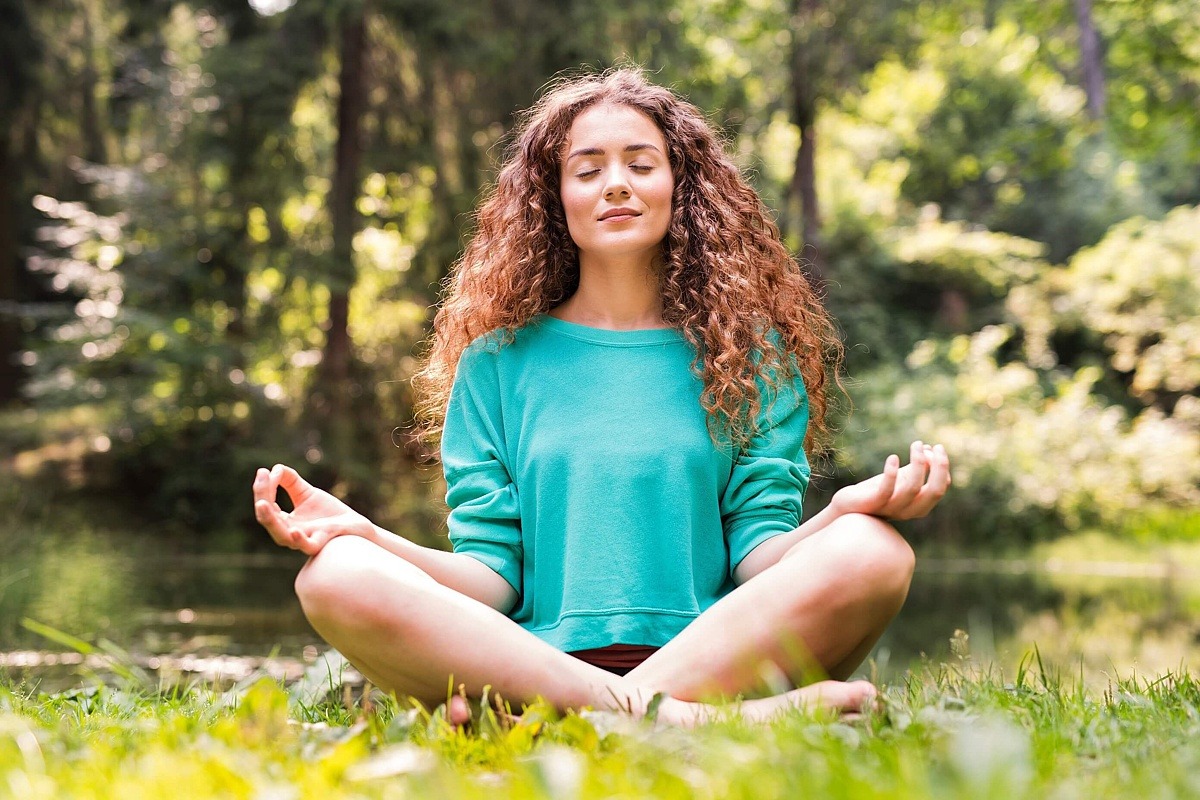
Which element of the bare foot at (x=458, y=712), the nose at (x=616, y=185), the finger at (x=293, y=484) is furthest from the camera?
the nose at (x=616, y=185)

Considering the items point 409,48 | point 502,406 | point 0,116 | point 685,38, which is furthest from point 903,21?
point 502,406

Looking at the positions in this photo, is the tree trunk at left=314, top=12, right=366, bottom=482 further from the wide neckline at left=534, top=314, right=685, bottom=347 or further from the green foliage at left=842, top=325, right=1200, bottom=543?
the wide neckline at left=534, top=314, right=685, bottom=347

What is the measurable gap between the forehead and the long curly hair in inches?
1.1

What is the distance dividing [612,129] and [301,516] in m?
1.05

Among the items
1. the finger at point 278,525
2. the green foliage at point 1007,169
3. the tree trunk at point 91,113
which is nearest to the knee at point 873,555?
the finger at point 278,525

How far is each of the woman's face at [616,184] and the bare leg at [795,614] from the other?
0.84 meters

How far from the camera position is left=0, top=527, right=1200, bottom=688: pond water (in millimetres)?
4141

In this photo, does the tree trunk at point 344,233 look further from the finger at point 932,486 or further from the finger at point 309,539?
the finger at point 932,486

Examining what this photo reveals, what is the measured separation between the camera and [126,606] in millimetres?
5625

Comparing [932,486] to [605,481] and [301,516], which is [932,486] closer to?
[605,481]

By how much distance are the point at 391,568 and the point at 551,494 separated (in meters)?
0.51

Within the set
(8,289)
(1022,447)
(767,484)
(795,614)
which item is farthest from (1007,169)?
(795,614)

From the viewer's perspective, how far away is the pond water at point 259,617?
13.6ft

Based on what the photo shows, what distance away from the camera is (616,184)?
242cm
